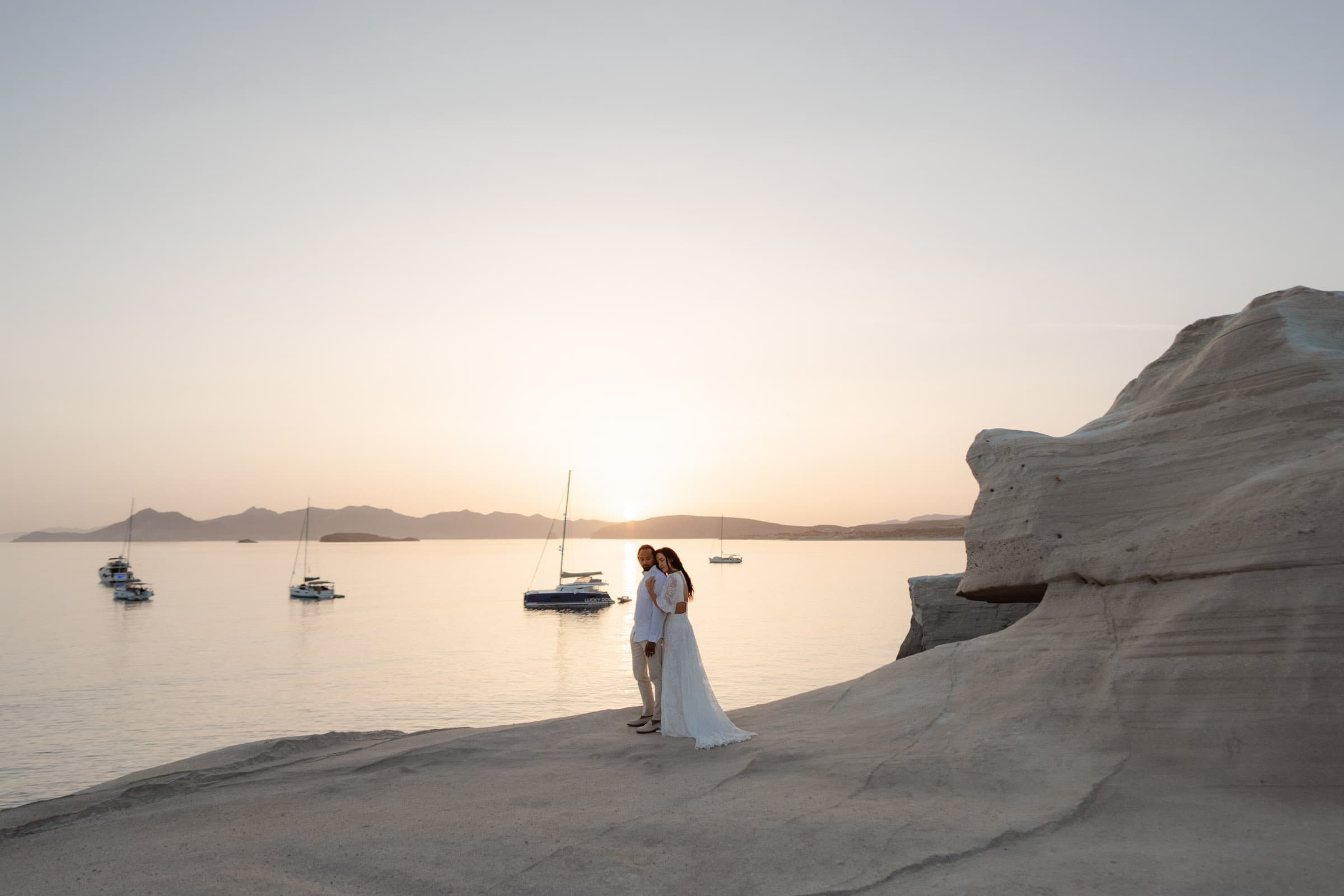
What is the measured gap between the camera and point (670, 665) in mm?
9969

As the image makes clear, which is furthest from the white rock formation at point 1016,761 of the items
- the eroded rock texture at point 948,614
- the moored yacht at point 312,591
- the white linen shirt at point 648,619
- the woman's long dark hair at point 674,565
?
the moored yacht at point 312,591

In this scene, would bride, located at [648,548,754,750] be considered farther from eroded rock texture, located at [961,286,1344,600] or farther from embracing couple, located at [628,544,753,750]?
eroded rock texture, located at [961,286,1344,600]

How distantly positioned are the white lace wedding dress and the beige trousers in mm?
285

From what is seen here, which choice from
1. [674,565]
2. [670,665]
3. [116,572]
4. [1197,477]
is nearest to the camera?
[1197,477]

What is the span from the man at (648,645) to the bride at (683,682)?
0.11 m

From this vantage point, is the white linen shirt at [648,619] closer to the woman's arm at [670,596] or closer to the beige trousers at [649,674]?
the beige trousers at [649,674]

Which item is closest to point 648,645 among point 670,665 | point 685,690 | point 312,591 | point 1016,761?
point 670,665

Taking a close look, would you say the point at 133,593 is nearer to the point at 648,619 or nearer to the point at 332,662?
the point at 332,662

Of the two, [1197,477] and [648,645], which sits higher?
[1197,477]

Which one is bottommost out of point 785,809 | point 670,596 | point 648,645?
point 785,809

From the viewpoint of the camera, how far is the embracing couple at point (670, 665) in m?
9.53

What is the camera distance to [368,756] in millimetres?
9438

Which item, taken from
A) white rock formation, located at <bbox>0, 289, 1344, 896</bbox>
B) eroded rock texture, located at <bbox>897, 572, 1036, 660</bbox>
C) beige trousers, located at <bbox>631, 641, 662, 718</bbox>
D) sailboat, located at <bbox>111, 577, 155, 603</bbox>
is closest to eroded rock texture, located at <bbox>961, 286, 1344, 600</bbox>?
white rock formation, located at <bbox>0, 289, 1344, 896</bbox>

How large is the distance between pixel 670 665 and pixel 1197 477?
18.7 feet
